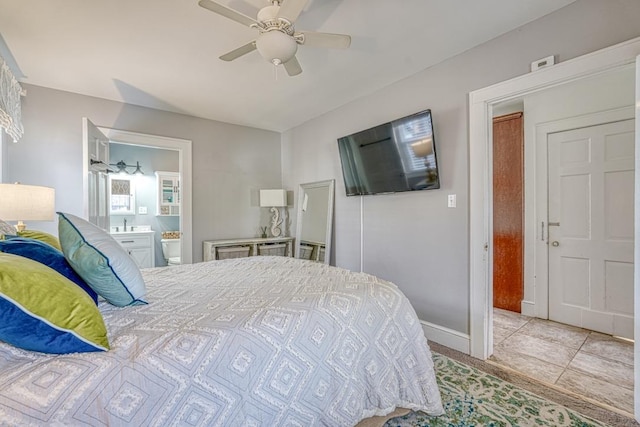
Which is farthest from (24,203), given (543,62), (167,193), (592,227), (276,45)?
(592,227)

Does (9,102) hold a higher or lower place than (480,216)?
higher

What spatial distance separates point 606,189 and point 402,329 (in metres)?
2.89

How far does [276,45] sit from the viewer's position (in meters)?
1.70

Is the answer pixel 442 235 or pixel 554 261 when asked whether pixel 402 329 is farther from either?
pixel 554 261

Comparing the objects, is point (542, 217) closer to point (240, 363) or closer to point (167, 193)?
point (240, 363)

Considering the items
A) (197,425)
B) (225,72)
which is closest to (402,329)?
(197,425)

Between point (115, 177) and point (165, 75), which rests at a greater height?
point (165, 75)

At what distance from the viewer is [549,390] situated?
6.52 feet

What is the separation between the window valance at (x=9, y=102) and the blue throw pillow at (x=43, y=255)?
58.6 inches

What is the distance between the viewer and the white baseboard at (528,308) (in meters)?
3.43

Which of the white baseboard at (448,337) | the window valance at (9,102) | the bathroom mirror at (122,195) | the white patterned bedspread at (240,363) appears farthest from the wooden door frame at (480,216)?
the bathroom mirror at (122,195)

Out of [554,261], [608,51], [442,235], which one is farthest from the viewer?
[554,261]

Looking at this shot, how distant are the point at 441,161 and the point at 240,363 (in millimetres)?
2361

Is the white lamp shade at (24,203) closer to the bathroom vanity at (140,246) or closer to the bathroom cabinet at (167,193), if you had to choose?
the bathroom vanity at (140,246)
